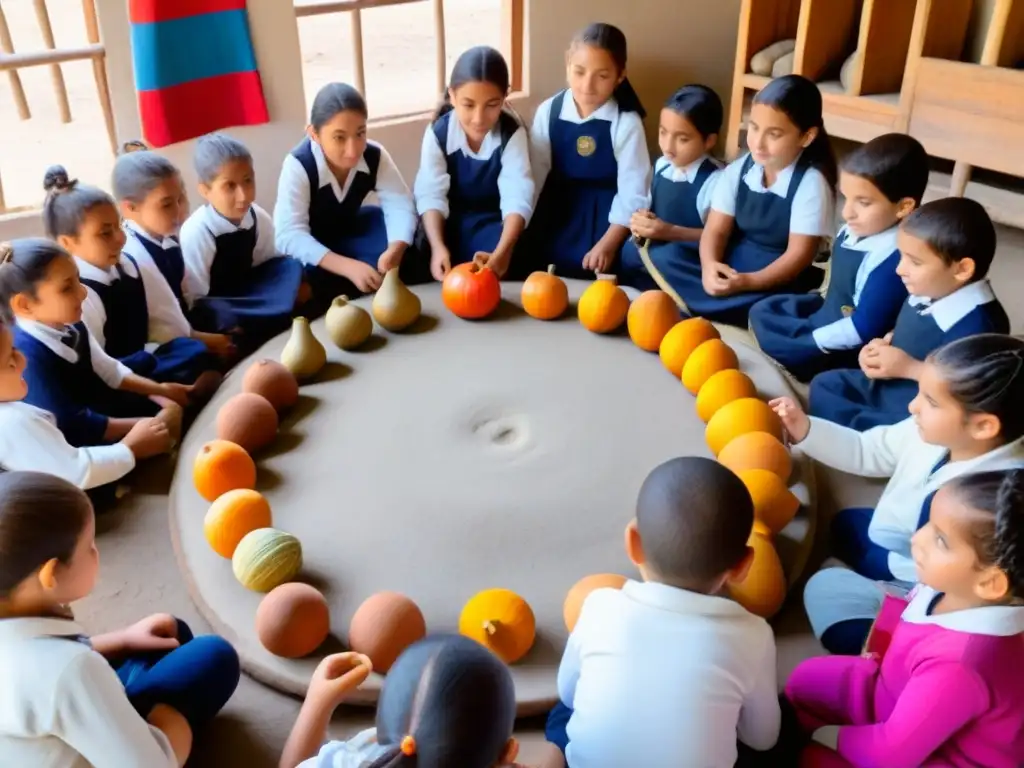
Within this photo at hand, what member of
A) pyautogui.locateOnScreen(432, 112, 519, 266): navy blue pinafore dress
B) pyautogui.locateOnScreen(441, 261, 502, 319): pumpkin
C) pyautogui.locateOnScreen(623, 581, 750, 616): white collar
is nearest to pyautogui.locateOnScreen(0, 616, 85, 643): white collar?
pyautogui.locateOnScreen(623, 581, 750, 616): white collar

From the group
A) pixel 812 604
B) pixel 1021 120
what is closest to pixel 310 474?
pixel 812 604

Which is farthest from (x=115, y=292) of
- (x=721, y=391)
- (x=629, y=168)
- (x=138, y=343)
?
(x=629, y=168)

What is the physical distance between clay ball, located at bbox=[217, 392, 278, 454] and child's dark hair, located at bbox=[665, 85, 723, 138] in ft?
6.09

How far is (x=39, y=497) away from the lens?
4.52ft

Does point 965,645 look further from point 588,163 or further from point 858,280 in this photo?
point 588,163

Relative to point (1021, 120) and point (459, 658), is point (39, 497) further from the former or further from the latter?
point (1021, 120)

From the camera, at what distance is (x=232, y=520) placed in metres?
2.01

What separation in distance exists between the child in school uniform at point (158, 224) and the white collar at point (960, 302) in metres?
2.16

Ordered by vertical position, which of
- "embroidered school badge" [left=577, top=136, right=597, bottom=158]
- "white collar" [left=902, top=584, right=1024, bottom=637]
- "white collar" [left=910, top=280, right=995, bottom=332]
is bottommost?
"white collar" [left=902, top=584, right=1024, bottom=637]

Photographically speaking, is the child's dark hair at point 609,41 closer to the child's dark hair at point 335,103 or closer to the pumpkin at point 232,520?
the child's dark hair at point 335,103

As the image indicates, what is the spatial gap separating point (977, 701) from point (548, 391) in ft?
4.54

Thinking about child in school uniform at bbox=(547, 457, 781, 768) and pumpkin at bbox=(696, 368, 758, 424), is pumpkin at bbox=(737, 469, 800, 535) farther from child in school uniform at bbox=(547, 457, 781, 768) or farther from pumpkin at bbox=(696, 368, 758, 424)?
child in school uniform at bbox=(547, 457, 781, 768)

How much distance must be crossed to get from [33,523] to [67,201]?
1.44 m

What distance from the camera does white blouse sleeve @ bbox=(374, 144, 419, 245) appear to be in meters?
3.50
